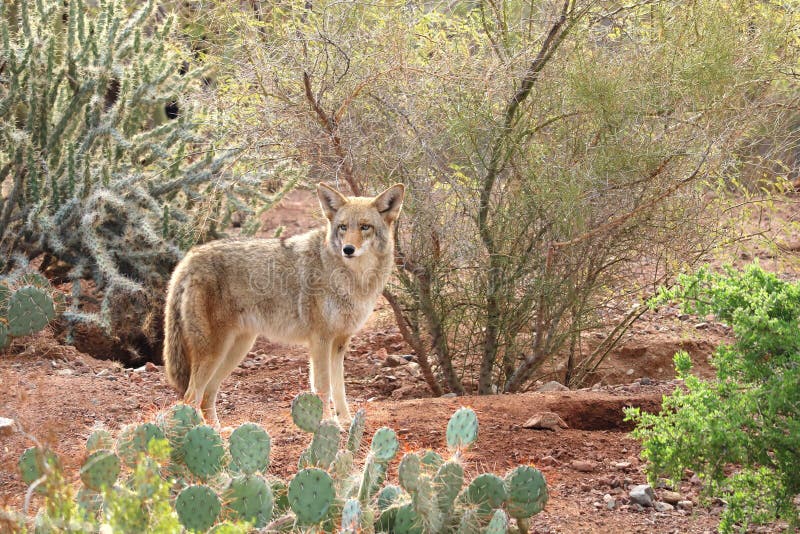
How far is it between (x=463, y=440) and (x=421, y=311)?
3.54 m

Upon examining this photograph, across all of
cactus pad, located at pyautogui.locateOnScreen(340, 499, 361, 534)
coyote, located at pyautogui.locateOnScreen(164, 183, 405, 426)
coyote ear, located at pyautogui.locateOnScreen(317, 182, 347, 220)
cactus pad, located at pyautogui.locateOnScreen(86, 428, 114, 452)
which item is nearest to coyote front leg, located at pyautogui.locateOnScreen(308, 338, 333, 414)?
coyote, located at pyautogui.locateOnScreen(164, 183, 405, 426)

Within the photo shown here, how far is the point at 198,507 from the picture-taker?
3.72 meters

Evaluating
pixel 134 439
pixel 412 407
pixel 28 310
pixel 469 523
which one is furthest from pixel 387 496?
pixel 28 310

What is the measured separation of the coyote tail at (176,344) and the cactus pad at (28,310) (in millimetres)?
1795

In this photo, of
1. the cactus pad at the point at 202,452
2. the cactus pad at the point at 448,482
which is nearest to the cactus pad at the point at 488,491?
the cactus pad at the point at 448,482

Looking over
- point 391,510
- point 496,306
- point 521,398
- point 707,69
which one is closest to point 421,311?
point 496,306

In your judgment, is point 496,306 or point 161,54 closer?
point 496,306

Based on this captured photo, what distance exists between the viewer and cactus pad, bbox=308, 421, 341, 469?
4328 mm

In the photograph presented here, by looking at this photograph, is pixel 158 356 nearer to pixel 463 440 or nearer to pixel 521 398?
pixel 521 398

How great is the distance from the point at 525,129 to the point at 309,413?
327 centimetres

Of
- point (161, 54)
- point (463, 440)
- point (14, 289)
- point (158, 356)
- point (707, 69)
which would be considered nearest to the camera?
point (463, 440)

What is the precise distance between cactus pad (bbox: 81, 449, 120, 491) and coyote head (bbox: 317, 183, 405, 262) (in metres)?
2.92

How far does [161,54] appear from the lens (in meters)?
9.69

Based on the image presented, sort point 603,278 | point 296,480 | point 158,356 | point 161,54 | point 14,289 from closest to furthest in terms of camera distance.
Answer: point 296,480
point 603,278
point 14,289
point 158,356
point 161,54
